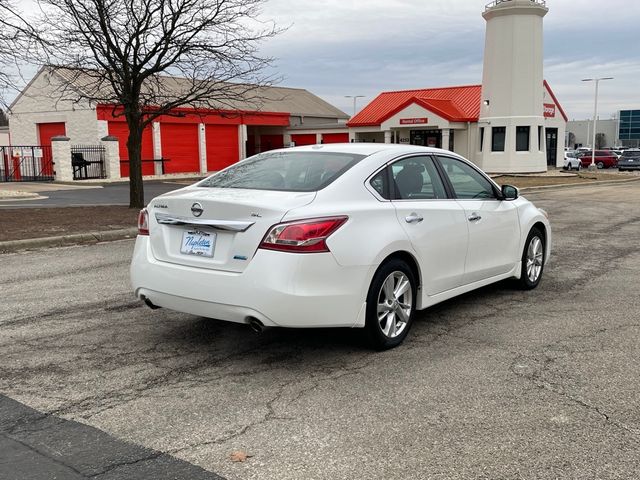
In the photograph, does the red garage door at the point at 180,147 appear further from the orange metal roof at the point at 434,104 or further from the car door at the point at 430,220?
the car door at the point at 430,220

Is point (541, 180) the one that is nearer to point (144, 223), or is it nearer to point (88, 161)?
point (88, 161)

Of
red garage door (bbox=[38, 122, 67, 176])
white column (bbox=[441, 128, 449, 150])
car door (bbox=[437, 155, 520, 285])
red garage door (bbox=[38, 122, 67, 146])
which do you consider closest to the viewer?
car door (bbox=[437, 155, 520, 285])

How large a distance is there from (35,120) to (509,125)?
2955 centimetres

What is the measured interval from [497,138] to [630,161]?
14299 mm

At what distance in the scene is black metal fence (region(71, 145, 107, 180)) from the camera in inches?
1346

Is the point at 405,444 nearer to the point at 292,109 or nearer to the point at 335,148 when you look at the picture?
the point at 335,148

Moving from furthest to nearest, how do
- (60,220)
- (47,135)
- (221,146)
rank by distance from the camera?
(221,146) < (47,135) < (60,220)

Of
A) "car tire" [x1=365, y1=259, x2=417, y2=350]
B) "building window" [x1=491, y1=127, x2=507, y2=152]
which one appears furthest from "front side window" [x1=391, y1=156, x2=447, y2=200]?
"building window" [x1=491, y1=127, x2=507, y2=152]

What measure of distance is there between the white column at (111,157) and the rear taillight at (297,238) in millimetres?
32396

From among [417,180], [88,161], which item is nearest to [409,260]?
[417,180]

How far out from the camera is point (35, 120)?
39344mm

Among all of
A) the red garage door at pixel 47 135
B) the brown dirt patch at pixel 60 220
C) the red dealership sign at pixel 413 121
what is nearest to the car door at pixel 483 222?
the brown dirt patch at pixel 60 220

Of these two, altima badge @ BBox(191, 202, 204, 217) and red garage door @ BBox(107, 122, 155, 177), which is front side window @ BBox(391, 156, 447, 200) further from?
red garage door @ BBox(107, 122, 155, 177)

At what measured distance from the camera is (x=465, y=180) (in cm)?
628
